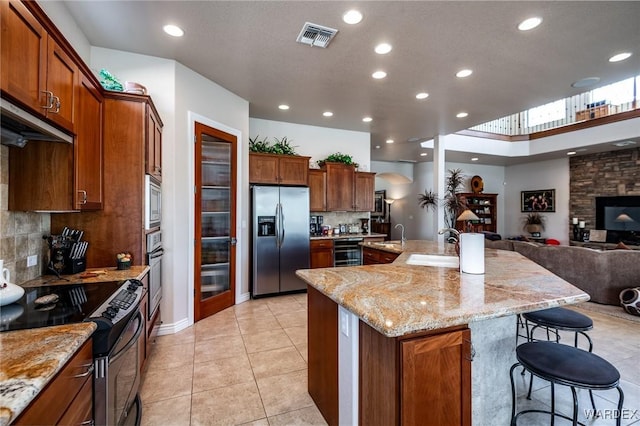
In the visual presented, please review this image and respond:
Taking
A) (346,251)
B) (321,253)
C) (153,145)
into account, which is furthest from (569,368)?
(346,251)

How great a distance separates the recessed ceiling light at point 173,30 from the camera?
272 centimetres

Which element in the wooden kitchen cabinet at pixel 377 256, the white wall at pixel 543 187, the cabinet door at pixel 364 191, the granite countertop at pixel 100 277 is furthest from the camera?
the white wall at pixel 543 187

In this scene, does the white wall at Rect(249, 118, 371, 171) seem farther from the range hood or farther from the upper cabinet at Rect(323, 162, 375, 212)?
the range hood

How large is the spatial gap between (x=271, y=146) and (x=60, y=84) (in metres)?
3.73

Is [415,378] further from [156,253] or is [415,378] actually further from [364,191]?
[364,191]

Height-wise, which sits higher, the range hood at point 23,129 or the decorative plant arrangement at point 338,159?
the decorative plant arrangement at point 338,159

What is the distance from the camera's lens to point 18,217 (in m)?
1.97

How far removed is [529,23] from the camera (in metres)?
2.62

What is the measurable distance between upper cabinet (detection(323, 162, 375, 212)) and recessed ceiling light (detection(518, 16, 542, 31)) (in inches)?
136

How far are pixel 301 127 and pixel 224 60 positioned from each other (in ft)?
8.44

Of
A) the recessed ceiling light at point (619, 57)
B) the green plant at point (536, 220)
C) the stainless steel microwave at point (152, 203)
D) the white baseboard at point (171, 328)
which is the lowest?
the white baseboard at point (171, 328)

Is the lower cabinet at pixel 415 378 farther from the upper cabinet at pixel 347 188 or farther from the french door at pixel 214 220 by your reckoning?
the upper cabinet at pixel 347 188

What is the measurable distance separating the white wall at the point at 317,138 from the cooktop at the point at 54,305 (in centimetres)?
406

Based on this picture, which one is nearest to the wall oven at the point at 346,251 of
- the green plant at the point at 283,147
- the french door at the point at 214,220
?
the green plant at the point at 283,147
